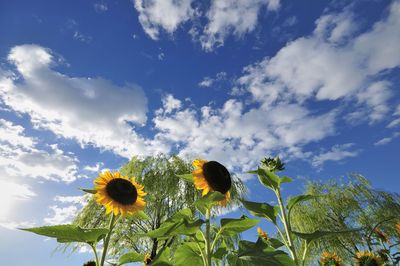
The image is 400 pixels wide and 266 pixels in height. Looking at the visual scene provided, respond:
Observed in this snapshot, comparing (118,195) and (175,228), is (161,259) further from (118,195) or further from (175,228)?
(118,195)

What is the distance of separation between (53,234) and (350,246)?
32.4ft

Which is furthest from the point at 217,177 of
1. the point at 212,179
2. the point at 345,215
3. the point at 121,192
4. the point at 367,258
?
the point at 345,215

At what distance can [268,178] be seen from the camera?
1523 millimetres

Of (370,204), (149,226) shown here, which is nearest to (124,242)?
(149,226)

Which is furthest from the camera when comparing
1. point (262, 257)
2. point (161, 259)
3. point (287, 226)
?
point (287, 226)

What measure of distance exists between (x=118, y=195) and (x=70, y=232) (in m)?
0.40

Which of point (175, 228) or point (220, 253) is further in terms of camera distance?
point (220, 253)

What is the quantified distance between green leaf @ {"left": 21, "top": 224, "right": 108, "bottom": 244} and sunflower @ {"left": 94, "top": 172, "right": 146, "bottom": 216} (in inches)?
9.3

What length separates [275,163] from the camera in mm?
1792

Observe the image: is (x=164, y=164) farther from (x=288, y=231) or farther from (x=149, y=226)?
(x=288, y=231)

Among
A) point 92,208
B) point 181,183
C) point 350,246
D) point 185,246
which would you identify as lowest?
point 185,246

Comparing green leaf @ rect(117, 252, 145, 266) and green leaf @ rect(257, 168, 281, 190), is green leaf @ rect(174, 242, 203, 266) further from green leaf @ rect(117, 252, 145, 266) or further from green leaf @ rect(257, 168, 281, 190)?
green leaf @ rect(257, 168, 281, 190)

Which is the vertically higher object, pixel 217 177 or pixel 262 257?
pixel 217 177

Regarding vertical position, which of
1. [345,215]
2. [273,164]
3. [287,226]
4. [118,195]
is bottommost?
[287,226]
